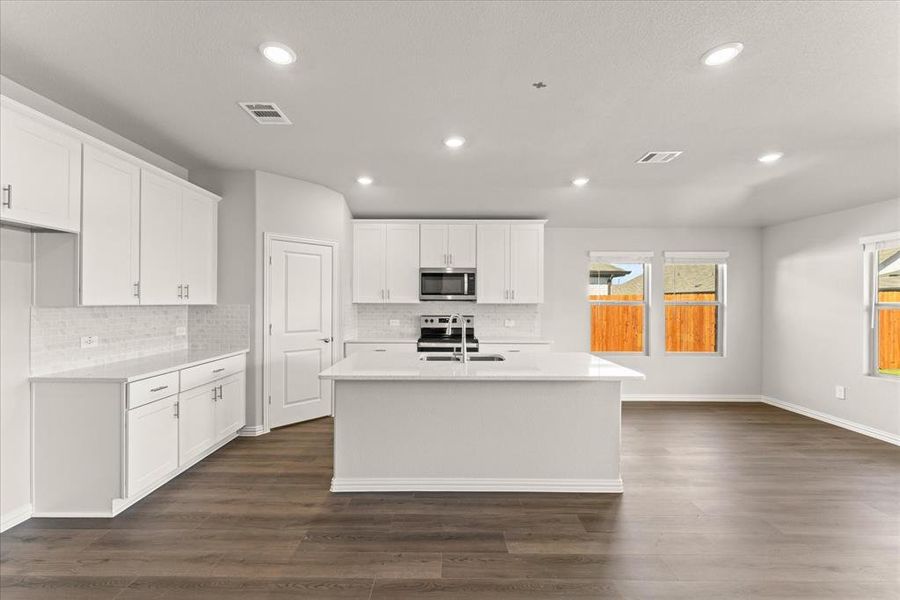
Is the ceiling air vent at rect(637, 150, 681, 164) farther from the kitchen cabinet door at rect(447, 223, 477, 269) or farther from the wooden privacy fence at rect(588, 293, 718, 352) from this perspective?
the wooden privacy fence at rect(588, 293, 718, 352)

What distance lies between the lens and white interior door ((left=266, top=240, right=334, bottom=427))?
4703 mm

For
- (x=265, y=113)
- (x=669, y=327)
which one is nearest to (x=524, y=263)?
(x=669, y=327)

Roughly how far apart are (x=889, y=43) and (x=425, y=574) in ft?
A: 11.3

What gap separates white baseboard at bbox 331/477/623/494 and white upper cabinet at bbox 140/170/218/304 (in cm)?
211

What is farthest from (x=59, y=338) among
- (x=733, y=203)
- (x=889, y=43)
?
(x=733, y=203)

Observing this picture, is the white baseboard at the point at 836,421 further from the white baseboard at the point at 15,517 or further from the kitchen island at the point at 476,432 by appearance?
the white baseboard at the point at 15,517

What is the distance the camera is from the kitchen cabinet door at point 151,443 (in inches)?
115

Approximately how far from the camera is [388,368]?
331 centimetres

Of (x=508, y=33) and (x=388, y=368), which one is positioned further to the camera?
(x=388, y=368)

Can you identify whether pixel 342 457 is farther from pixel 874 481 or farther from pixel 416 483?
pixel 874 481

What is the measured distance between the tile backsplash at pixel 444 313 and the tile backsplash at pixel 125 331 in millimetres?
1881

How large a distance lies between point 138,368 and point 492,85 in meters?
3.02

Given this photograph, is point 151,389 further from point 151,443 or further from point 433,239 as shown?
point 433,239

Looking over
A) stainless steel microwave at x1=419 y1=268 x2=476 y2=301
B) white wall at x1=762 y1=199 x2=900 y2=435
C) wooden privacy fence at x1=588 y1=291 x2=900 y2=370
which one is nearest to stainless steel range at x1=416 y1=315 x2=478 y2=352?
stainless steel microwave at x1=419 y1=268 x2=476 y2=301
